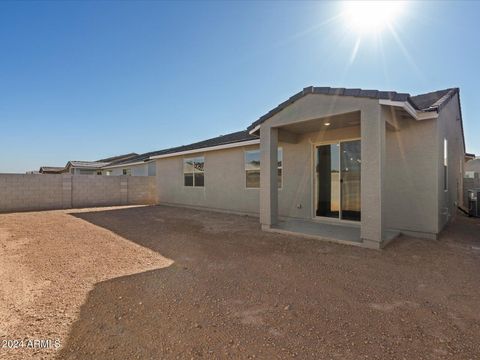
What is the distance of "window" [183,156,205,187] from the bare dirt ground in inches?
250

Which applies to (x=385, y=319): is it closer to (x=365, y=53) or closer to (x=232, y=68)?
(x=365, y=53)

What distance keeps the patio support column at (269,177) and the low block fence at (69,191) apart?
432 inches

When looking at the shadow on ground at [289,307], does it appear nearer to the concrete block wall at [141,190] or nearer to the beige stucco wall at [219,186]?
the beige stucco wall at [219,186]

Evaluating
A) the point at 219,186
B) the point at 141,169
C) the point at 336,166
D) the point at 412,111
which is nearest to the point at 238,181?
the point at 219,186

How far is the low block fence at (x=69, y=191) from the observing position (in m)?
11.6

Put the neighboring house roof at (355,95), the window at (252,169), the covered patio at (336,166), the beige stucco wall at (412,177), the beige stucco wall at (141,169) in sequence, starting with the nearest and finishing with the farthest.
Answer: the neighboring house roof at (355,95)
the covered patio at (336,166)
the beige stucco wall at (412,177)
the window at (252,169)
the beige stucco wall at (141,169)

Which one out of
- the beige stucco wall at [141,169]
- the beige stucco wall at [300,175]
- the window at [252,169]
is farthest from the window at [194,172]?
the beige stucco wall at [141,169]

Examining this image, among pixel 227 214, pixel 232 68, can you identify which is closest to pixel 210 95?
pixel 232 68

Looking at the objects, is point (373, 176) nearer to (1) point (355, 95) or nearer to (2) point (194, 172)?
(1) point (355, 95)

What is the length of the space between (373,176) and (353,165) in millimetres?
2041

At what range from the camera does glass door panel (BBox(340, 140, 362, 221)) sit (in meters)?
6.75

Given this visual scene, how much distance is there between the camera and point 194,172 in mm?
12047

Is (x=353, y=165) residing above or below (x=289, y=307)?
above

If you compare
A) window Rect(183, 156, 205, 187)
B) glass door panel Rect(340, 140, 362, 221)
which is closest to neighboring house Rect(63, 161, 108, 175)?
window Rect(183, 156, 205, 187)
